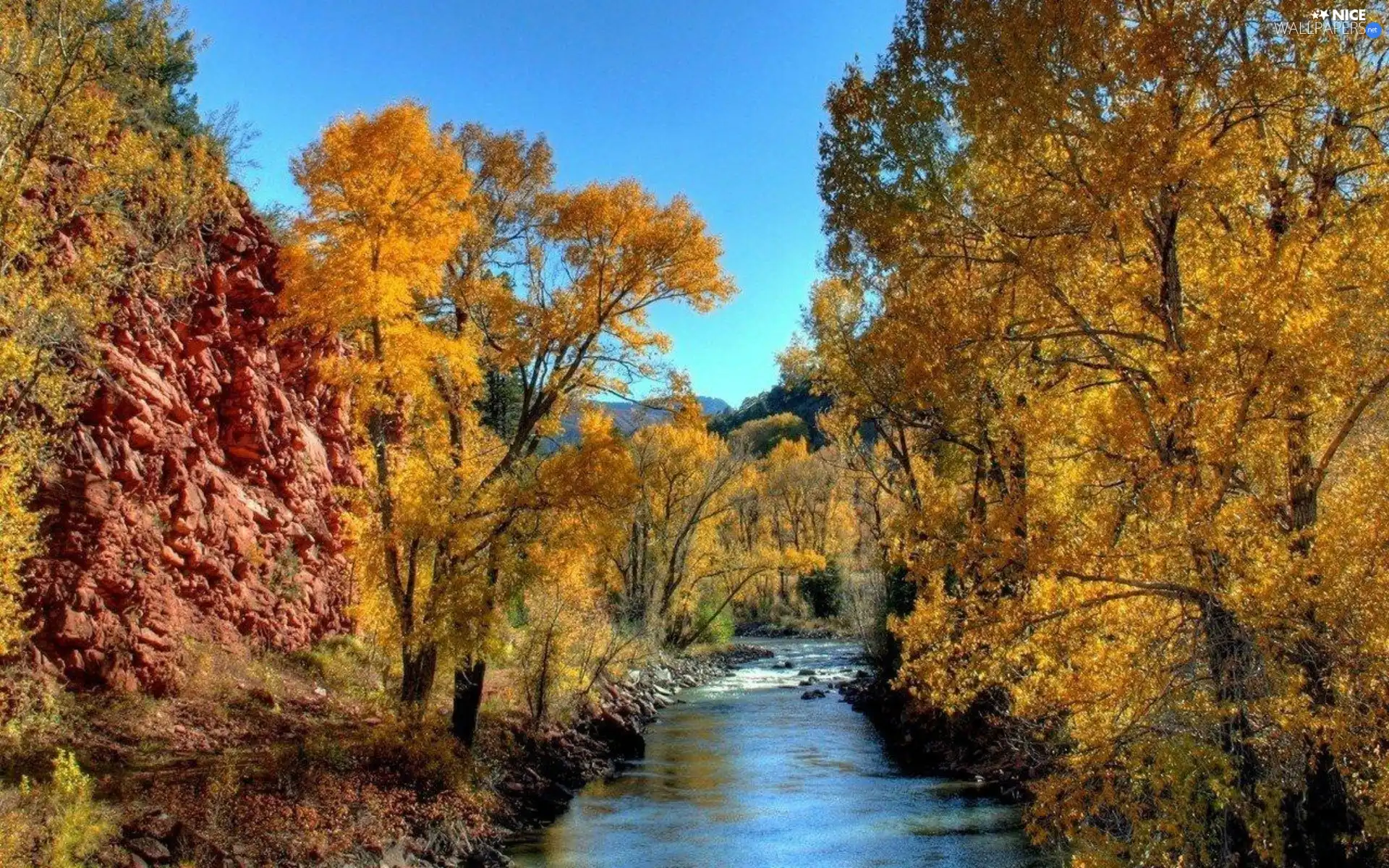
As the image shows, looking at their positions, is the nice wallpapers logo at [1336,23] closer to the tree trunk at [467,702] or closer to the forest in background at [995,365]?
the forest in background at [995,365]

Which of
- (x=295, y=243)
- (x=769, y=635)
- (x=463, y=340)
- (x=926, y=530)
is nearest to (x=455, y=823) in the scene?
(x=463, y=340)

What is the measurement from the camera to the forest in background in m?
6.16

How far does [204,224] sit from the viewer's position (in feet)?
55.1

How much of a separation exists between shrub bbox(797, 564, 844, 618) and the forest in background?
1263 inches

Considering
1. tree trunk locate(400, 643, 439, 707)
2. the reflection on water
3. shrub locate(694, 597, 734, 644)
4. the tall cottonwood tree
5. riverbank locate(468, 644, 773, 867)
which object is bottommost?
the reflection on water

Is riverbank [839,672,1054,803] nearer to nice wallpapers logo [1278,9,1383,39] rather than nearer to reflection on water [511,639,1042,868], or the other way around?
reflection on water [511,639,1042,868]

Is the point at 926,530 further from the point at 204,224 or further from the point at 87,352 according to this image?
the point at 204,224

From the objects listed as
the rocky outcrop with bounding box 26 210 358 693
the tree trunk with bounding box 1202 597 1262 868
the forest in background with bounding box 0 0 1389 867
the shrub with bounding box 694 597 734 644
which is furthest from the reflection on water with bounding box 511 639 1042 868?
the shrub with bounding box 694 597 734 644

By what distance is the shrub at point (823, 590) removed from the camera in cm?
4853

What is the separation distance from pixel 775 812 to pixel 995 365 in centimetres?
890

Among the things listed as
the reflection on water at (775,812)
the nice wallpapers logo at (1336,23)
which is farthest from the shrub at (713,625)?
the nice wallpapers logo at (1336,23)

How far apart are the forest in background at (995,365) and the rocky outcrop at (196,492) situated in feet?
1.74

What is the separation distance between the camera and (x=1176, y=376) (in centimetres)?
610

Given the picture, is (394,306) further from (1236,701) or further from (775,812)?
(1236,701)
